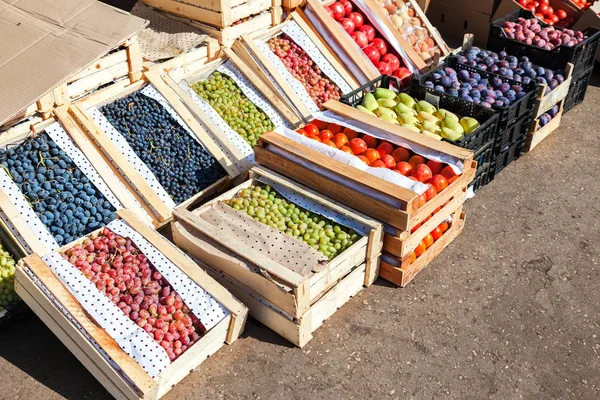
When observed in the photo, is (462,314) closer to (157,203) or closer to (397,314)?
(397,314)

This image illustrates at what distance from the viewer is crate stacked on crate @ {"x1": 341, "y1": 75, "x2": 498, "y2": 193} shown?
546 centimetres

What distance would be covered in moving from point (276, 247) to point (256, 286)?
33cm

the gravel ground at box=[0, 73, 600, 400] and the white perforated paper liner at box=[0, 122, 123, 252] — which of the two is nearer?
the gravel ground at box=[0, 73, 600, 400]

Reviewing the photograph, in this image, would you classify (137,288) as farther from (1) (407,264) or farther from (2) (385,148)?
(2) (385,148)

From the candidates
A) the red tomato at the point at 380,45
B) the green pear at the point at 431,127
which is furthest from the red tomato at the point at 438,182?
the red tomato at the point at 380,45

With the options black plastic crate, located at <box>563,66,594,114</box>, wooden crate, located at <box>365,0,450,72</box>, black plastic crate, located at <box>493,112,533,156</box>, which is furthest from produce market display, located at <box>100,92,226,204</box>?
black plastic crate, located at <box>563,66,594,114</box>

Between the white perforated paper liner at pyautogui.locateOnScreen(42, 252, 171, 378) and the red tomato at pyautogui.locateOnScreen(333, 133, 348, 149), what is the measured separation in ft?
7.34

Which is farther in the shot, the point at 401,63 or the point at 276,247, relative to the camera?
the point at 401,63

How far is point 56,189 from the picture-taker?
4.98 meters

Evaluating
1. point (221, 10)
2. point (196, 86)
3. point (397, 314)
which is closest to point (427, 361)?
point (397, 314)

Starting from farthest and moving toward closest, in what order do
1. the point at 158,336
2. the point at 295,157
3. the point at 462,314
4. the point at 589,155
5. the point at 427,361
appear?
the point at 589,155
the point at 295,157
the point at 462,314
the point at 427,361
the point at 158,336

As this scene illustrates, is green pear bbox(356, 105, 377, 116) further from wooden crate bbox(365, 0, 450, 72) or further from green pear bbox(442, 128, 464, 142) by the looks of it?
wooden crate bbox(365, 0, 450, 72)

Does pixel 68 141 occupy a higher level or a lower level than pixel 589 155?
higher

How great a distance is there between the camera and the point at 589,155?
6.79m
